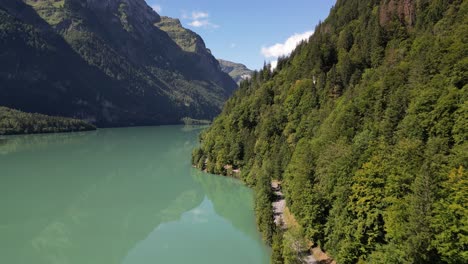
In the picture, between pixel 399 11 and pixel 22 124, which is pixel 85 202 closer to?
pixel 399 11

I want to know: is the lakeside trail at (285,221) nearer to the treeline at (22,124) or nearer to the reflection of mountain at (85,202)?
the reflection of mountain at (85,202)

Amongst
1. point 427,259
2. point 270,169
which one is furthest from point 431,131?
point 270,169

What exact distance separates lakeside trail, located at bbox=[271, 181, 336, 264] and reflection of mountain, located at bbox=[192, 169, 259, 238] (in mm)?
3282

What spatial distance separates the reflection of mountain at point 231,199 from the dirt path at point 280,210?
3.11 metres

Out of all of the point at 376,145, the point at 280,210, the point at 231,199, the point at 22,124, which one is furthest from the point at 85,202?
the point at 22,124

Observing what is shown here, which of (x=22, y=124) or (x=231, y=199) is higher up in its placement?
(x=22, y=124)

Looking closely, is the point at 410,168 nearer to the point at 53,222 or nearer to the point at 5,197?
the point at 53,222

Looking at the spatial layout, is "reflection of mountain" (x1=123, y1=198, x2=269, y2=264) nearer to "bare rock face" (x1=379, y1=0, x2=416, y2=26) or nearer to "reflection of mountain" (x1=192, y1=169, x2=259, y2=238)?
"reflection of mountain" (x1=192, y1=169, x2=259, y2=238)

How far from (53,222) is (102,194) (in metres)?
17.1

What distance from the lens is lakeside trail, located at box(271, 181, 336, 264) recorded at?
111 ft

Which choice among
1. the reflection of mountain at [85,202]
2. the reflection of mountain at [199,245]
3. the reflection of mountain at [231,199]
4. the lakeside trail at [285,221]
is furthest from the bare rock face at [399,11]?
the reflection of mountain at [85,202]

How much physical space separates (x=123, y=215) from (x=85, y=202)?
421 inches

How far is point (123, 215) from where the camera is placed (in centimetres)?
5659

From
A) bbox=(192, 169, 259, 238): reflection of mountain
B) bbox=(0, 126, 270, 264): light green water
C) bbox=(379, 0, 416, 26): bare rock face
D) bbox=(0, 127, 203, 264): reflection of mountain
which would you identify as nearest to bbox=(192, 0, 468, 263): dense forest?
bbox=(379, 0, 416, 26): bare rock face
